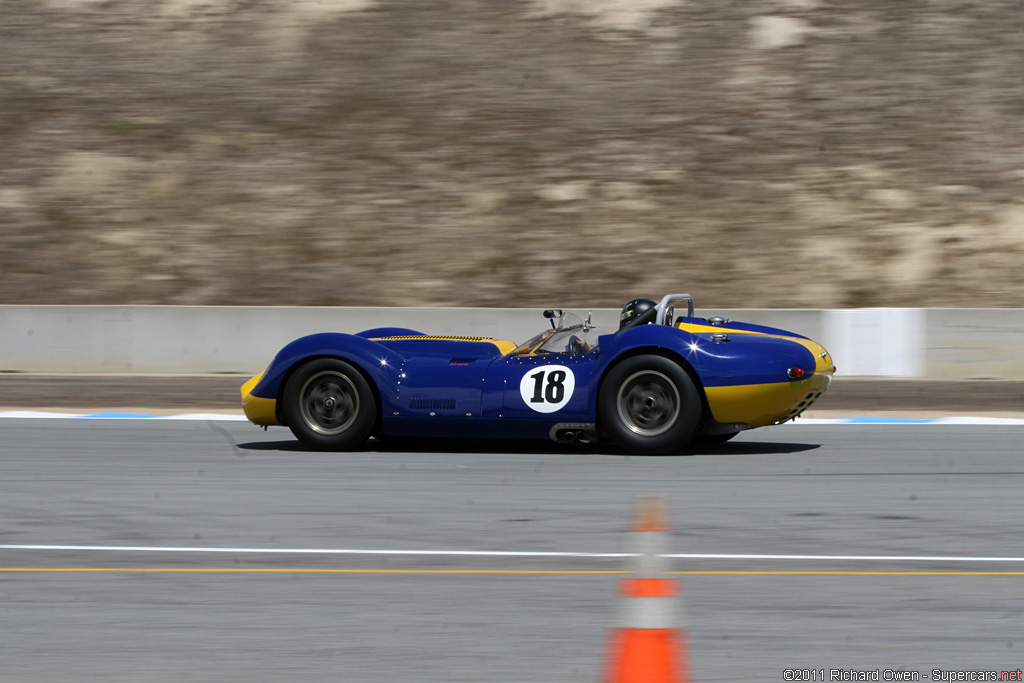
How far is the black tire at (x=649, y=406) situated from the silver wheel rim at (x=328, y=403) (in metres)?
1.79

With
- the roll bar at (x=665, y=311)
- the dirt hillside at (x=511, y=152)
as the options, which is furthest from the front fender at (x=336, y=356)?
the dirt hillside at (x=511, y=152)

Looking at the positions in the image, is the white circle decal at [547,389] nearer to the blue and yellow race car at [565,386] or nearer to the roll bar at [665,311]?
the blue and yellow race car at [565,386]

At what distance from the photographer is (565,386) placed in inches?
321

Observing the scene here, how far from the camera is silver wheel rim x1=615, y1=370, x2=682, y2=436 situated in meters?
8.11

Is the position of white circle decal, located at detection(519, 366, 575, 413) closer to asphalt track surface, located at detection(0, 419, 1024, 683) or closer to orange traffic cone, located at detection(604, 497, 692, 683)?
asphalt track surface, located at detection(0, 419, 1024, 683)

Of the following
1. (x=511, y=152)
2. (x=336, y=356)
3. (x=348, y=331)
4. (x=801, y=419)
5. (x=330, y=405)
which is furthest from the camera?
(x=511, y=152)

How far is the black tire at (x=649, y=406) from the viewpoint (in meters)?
8.07

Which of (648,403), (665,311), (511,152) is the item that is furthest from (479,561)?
(511,152)

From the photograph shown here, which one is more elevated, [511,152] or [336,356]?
[511,152]

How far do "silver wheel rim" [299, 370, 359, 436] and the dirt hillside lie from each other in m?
7.04

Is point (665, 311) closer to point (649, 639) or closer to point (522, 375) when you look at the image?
point (522, 375)

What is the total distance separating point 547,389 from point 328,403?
1627mm

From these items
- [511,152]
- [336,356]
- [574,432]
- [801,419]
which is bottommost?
[801,419]

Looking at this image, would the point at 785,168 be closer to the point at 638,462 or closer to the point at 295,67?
the point at 295,67
